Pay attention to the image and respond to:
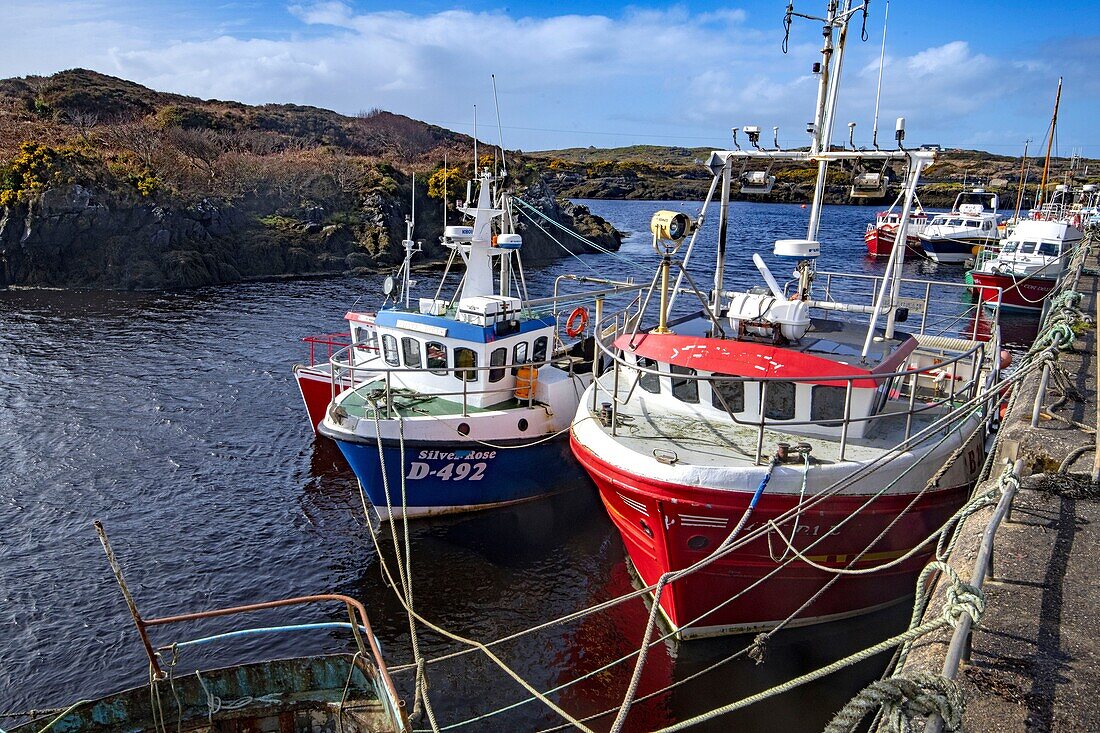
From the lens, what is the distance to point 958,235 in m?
53.3

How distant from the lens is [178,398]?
22.0 m

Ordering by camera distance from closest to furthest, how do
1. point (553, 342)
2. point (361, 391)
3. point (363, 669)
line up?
point (363, 669), point (361, 391), point (553, 342)

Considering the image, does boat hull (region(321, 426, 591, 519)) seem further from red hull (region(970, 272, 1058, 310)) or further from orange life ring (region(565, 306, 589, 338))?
red hull (region(970, 272, 1058, 310))

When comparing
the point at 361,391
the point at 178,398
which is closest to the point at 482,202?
the point at 361,391

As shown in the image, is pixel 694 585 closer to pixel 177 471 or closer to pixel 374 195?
pixel 177 471

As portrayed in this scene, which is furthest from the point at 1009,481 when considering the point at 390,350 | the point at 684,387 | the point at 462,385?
the point at 390,350

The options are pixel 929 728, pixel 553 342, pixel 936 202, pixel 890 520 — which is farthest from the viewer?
pixel 936 202

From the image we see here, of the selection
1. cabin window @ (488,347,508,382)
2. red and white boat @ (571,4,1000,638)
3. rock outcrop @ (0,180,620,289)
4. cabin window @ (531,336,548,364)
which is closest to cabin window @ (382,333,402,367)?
cabin window @ (488,347,508,382)

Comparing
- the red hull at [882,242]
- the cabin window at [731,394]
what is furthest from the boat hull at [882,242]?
the cabin window at [731,394]

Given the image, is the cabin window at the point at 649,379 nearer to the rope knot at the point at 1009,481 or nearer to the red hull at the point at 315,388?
the rope knot at the point at 1009,481

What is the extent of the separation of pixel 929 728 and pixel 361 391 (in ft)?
44.3

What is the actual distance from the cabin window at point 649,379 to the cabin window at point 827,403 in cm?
244

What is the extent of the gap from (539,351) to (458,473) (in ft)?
11.5

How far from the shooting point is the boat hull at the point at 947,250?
177ft
